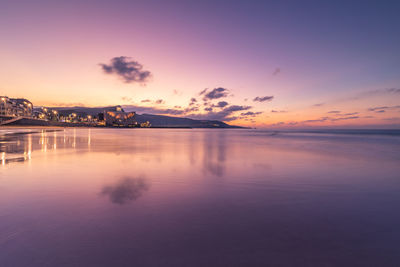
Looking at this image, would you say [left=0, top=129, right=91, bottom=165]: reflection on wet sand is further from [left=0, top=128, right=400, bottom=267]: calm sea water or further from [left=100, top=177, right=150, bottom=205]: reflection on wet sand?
[left=100, top=177, right=150, bottom=205]: reflection on wet sand

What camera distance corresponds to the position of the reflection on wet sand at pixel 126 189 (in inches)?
238

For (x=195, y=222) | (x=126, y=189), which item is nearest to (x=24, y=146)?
(x=126, y=189)

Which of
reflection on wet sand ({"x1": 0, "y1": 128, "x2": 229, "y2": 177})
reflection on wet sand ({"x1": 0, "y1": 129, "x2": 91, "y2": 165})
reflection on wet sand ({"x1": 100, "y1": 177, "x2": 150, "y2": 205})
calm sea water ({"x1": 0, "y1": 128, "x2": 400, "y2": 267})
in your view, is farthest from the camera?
reflection on wet sand ({"x1": 0, "y1": 129, "x2": 91, "y2": 165})

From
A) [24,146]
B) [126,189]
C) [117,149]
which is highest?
[24,146]

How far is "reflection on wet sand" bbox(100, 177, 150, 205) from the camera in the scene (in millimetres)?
6045

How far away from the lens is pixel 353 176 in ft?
31.7

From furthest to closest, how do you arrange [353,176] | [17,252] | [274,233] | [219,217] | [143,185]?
[353,176], [143,185], [219,217], [274,233], [17,252]

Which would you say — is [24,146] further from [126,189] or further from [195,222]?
[195,222]

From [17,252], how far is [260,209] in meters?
5.46

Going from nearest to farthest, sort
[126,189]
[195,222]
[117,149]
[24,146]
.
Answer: [195,222] < [126,189] < [24,146] < [117,149]

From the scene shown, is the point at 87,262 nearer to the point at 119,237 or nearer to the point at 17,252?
the point at 119,237

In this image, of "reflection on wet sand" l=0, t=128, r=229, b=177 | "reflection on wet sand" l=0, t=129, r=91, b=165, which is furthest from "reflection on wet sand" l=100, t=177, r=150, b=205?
"reflection on wet sand" l=0, t=129, r=91, b=165

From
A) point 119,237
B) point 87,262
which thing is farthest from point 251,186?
point 87,262

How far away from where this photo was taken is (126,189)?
7051 mm
